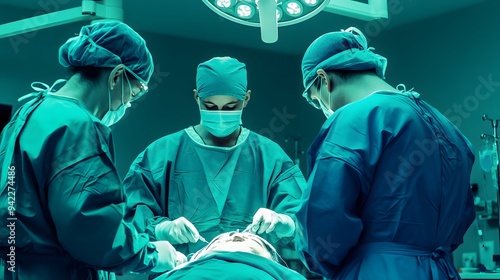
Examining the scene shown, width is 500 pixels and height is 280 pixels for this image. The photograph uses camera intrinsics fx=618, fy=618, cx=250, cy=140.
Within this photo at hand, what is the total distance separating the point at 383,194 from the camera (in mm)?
1605

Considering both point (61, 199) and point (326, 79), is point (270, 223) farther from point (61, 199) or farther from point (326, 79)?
point (61, 199)

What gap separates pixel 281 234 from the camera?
2453mm

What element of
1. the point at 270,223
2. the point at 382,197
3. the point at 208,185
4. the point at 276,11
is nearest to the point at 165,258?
the point at 270,223

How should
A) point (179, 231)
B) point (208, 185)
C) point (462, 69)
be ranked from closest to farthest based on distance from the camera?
point (179, 231)
point (208, 185)
point (462, 69)

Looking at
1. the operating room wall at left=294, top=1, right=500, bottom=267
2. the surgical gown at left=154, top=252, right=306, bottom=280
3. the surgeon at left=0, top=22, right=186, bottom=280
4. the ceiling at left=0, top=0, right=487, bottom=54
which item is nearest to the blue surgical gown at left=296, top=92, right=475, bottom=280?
the surgical gown at left=154, top=252, right=306, bottom=280

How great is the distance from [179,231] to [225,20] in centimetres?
357

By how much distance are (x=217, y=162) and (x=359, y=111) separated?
107 cm

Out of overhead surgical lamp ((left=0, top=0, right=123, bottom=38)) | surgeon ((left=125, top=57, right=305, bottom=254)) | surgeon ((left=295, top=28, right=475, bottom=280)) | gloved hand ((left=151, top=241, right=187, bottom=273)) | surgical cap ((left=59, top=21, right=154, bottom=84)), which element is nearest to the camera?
surgeon ((left=295, top=28, right=475, bottom=280))

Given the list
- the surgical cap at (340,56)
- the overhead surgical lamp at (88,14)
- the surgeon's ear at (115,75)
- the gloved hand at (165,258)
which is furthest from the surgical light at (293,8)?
the overhead surgical lamp at (88,14)

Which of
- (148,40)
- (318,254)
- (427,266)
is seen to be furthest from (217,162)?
(148,40)

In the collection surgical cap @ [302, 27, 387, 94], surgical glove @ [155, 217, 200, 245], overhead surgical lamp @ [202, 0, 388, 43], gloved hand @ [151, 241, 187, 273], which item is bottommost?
surgical glove @ [155, 217, 200, 245]

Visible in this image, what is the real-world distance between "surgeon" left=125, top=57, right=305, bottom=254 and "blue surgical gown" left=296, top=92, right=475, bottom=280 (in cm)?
74

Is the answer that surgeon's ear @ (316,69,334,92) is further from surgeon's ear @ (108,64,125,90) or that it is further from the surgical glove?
the surgical glove

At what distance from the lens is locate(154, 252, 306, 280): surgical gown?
1.45m
